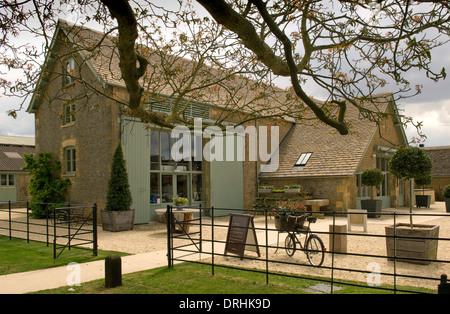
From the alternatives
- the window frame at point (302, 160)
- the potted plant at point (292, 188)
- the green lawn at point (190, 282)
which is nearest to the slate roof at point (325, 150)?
the window frame at point (302, 160)

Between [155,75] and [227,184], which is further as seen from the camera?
[227,184]

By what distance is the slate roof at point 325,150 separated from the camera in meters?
17.4

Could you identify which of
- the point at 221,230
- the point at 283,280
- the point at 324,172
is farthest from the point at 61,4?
the point at 324,172

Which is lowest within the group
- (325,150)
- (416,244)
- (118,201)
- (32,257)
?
(32,257)

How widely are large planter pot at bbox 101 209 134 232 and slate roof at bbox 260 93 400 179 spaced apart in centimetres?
856

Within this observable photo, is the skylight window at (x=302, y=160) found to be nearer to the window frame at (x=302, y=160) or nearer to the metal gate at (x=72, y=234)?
the window frame at (x=302, y=160)

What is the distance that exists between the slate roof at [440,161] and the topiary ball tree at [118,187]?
2752cm

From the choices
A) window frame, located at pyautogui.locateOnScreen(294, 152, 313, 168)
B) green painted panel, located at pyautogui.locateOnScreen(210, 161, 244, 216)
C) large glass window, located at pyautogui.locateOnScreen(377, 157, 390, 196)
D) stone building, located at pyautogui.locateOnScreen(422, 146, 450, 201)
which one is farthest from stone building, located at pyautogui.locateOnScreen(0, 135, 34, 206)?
stone building, located at pyautogui.locateOnScreen(422, 146, 450, 201)

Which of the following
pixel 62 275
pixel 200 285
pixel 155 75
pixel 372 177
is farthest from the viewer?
pixel 372 177

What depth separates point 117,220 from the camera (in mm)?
12867

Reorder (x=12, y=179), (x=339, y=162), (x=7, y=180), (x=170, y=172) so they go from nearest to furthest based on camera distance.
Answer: (x=170, y=172), (x=339, y=162), (x=7, y=180), (x=12, y=179)

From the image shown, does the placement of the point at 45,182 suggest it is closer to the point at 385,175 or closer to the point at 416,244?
the point at 416,244

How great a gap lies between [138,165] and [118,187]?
1571 mm

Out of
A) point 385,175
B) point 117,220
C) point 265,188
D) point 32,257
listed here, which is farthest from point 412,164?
point 32,257
